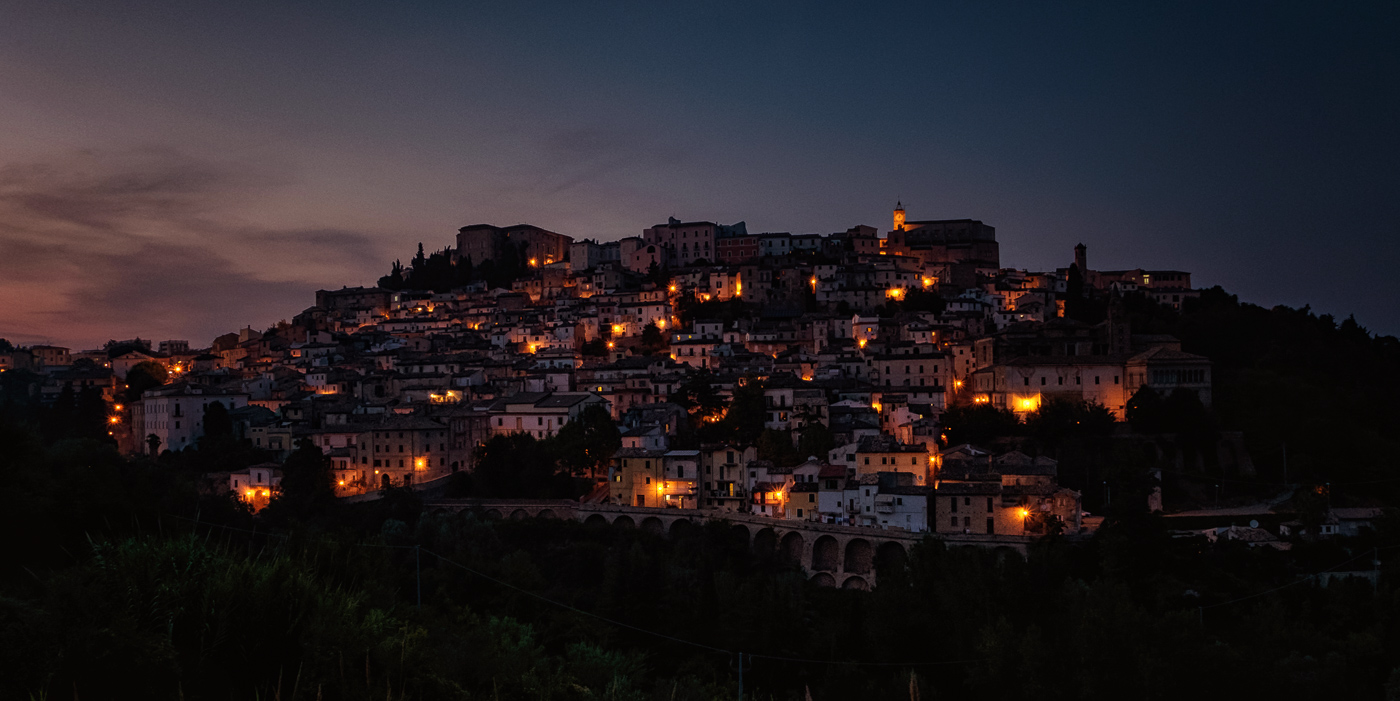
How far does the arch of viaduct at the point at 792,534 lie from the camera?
25.2 meters

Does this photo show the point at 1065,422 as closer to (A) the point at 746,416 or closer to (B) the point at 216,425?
(A) the point at 746,416

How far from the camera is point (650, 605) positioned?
2441cm

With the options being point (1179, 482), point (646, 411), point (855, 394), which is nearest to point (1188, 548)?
point (1179, 482)

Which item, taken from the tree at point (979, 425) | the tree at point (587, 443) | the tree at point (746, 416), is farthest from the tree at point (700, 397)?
the tree at point (979, 425)

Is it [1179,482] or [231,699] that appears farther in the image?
[1179,482]

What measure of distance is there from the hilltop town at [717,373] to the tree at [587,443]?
0.52ft

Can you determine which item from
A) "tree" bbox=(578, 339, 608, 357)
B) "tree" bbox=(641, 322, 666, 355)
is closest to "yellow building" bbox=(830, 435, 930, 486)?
"tree" bbox=(641, 322, 666, 355)

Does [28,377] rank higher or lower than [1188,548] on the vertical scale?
higher

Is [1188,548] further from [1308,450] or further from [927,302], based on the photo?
[927,302]

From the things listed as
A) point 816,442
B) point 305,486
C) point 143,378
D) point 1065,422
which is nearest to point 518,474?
point 305,486

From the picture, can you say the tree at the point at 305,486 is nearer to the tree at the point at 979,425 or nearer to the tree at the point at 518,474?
the tree at the point at 518,474

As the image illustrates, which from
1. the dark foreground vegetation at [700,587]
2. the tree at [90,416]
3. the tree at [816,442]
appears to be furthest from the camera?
the tree at [90,416]

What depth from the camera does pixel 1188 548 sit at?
76.7 ft

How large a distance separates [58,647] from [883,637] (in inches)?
740
